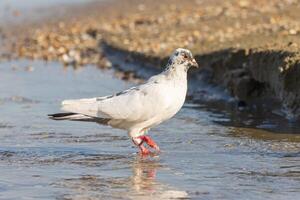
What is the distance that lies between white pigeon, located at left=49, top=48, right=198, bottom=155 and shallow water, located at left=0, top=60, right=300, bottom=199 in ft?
0.92

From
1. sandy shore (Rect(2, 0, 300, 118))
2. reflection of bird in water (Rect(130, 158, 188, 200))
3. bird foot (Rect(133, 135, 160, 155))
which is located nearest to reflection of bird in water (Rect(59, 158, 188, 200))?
reflection of bird in water (Rect(130, 158, 188, 200))

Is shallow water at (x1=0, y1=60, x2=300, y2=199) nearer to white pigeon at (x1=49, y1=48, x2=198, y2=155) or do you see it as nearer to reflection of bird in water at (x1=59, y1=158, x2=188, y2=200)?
reflection of bird in water at (x1=59, y1=158, x2=188, y2=200)

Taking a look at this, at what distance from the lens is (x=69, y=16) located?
75.4 feet

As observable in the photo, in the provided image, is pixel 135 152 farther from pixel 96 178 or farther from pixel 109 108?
pixel 96 178

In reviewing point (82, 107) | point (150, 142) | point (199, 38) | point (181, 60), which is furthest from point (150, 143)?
point (199, 38)

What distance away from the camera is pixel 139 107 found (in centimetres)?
837

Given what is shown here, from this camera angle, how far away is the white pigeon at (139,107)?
834 centimetres

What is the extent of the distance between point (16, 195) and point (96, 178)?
87cm

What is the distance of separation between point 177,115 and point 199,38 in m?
4.85

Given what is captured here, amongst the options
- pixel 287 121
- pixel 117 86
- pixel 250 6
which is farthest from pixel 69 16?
pixel 287 121

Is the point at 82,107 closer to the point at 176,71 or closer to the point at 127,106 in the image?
the point at 127,106

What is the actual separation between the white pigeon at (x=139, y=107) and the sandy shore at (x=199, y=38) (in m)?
2.13

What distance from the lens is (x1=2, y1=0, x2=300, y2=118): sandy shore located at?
11158mm

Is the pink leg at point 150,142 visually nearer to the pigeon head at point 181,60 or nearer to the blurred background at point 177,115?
the blurred background at point 177,115
